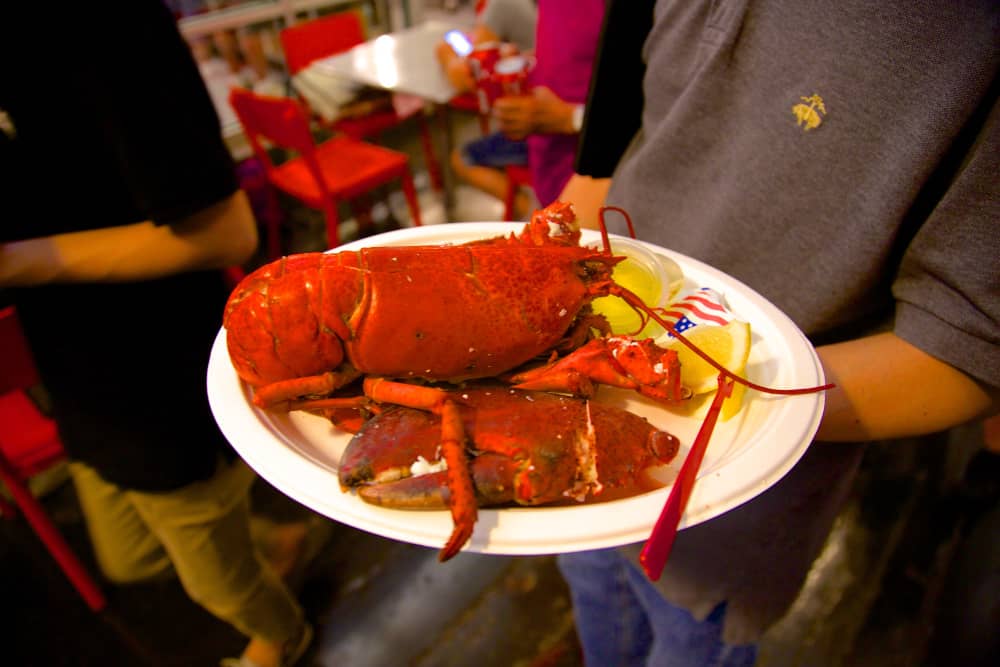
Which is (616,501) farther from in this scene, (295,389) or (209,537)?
(209,537)

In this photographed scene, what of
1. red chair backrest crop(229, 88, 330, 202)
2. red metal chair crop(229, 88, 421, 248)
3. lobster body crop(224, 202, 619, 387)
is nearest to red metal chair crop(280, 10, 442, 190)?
red metal chair crop(229, 88, 421, 248)

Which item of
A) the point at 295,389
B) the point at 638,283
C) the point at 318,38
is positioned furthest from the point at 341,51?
the point at 295,389

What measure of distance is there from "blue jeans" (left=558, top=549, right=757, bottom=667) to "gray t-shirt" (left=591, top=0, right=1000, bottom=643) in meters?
0.09

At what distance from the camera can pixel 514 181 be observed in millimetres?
4250

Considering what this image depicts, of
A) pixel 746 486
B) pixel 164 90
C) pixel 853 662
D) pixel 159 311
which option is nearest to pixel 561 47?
pixel 164 90

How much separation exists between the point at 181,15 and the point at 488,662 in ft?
20.1

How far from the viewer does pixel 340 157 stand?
15.1 ft

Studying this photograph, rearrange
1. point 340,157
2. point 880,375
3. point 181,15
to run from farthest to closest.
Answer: point 181,15, point 340,157, point 880,375

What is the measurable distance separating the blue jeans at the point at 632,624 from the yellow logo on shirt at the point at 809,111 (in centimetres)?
116

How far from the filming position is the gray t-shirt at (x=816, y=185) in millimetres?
991

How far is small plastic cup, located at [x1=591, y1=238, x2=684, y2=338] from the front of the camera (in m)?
1.41

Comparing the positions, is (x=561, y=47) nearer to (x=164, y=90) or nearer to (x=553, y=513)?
(x=164, y=90)

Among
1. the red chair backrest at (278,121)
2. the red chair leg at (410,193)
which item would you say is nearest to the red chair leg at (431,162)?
the red chair leg at (410,193)

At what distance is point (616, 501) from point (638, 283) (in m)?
0.68
